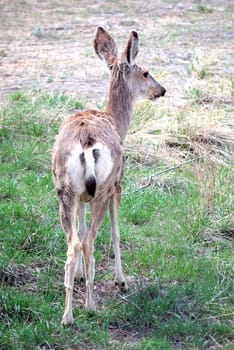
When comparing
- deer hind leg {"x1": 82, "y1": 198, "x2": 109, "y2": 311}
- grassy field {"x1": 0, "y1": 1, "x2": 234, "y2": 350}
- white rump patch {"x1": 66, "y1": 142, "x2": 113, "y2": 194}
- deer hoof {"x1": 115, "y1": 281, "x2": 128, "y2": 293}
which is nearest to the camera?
white rump patch {"x1": 66, "y1": 142, "x2": 113, "y2": 194}

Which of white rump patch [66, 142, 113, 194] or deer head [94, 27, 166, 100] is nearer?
white rump patch [66, 142, 113, 194]

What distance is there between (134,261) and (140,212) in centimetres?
103

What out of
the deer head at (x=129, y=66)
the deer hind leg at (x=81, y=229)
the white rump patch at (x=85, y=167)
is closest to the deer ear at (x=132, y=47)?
the deer head at (x=129, y=66)

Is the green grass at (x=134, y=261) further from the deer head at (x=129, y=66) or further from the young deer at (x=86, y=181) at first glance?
the deer head at (x=129, y=66)

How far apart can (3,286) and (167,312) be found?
1.20 m

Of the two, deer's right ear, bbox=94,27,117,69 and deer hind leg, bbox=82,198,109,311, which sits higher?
deer's right ear, bbox=94,27,117,69

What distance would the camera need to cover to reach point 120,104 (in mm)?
7594

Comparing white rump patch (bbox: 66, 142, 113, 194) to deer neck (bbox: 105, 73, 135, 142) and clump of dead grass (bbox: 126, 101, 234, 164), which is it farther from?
clump of dead grass (bbox: 126, 101, 234, 164)

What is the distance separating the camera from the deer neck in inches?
296

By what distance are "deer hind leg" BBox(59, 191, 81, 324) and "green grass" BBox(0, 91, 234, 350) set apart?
13cm

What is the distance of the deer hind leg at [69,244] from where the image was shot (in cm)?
611

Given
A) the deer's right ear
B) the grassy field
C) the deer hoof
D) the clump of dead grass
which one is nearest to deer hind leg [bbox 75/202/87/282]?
the grassy field

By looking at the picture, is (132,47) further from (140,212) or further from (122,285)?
(122,285)

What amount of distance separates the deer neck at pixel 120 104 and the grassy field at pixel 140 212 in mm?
933
